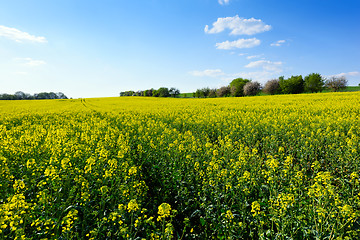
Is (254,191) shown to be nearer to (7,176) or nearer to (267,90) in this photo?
(7,176)

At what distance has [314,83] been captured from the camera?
70875 mm

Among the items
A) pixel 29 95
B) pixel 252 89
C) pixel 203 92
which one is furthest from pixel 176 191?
pixel 29 95

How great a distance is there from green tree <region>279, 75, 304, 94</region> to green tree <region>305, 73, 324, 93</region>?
2324 millimetres

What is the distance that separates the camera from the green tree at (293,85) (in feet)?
240

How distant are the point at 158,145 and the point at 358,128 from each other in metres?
9.74

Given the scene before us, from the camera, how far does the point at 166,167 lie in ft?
17.3

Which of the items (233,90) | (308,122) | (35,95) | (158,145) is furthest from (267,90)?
(35,95)

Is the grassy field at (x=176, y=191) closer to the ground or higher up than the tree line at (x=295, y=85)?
closer to the ground

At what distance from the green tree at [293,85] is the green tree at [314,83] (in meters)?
2.32

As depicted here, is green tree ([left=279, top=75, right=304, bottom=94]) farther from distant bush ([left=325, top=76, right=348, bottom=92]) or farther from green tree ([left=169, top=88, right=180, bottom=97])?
green tree ([left=169, top=88, right=180, bottom=97])

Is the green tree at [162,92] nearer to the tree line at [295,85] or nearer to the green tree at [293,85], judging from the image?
the tree line at [295,85]

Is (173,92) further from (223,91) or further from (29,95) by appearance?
(29,95)

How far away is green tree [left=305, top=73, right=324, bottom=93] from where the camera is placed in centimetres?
7012

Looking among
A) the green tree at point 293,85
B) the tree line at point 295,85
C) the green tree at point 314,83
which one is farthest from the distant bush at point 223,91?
the green tree at point 314,83
